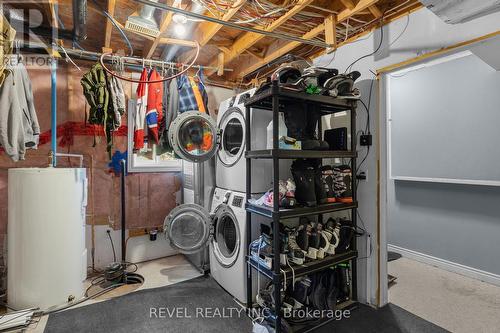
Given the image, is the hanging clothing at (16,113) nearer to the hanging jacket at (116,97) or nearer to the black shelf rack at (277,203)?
the hanging jacket at (116,97)

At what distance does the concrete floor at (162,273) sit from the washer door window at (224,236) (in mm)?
562

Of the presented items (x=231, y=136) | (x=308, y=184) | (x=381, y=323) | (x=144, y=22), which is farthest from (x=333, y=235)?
(x=144, y=22)

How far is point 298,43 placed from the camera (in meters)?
2.55

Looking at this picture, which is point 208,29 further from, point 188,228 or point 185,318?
point 185,318

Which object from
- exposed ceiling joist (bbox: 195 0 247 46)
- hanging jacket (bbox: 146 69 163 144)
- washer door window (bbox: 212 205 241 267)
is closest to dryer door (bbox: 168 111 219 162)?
hanging jacket (bbox: 146 69 163 144)

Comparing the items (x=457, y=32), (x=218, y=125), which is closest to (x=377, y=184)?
(x=457, y=32)

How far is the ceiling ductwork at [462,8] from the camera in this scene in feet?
4.54

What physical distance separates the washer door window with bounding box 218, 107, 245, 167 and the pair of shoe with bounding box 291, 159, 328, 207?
65cm

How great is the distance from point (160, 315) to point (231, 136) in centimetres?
175

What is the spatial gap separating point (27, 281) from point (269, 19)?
3076 mm

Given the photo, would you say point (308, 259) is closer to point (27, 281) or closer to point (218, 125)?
point (218, 125)

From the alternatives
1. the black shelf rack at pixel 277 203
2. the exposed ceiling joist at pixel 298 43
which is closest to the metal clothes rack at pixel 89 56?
the exposed ceiling joist at pixel 298 43

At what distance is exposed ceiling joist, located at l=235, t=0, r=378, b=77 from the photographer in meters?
1.93

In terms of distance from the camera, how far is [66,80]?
282 centimetres
